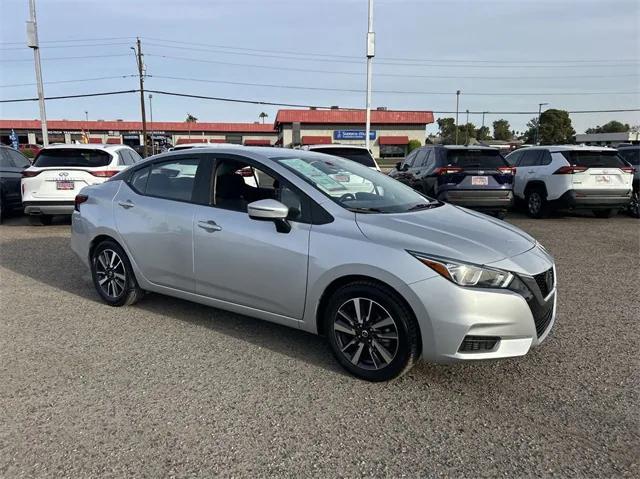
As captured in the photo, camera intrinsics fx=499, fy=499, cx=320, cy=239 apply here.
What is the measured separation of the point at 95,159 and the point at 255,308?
22.6ft

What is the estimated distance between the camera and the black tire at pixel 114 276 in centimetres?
488

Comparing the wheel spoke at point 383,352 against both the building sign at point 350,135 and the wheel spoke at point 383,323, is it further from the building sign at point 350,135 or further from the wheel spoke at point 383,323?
the building sign at point 350,135

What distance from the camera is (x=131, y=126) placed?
75188 millimetres

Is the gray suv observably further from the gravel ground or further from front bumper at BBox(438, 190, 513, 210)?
the gravel ground

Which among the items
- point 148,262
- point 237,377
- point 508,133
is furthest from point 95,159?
point 508,133

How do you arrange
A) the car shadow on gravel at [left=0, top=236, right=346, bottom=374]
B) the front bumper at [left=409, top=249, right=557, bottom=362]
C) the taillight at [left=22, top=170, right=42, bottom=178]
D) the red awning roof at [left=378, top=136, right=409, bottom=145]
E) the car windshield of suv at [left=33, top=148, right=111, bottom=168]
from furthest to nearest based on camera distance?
the red awning roof at [left=378, top=136, right=409, bottom=145]
the car windshield of suv at [left=33, top=148, right=111, bottom=168]
the taillight at [left=22, top=170, right=42, bottom=178]
the car shadow on gravel at [left=0, top=236, right=346, bottom=374]
the front bumper at [left=409, top=249, right=557, bottom=362]

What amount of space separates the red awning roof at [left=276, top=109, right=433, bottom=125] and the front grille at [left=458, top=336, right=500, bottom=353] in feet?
188

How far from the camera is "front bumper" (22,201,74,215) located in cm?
917

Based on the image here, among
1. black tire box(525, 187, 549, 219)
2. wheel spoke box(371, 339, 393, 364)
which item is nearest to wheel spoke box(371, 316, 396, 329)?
wheel spoke box(371, 339, 393, 364)

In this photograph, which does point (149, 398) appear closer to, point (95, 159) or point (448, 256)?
point (448, 256)

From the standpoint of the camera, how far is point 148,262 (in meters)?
4.61

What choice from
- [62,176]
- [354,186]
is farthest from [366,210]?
[62,176]

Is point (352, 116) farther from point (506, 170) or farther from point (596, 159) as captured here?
point (506, 170)

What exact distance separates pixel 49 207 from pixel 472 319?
28.2ft
